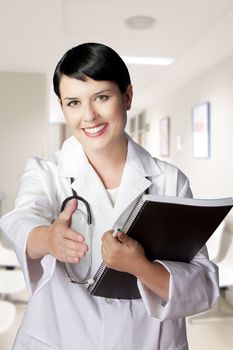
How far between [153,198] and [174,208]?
0.19 feet

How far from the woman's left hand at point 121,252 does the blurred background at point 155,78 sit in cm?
148

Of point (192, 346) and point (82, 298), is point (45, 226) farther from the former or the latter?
point (192, 346)

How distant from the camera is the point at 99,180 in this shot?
92 cm

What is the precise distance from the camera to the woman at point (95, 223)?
2.60ft

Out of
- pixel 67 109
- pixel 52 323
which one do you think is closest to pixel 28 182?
pixel 67 109

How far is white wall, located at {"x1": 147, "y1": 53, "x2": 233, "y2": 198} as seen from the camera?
380 centimetres

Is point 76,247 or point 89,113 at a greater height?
point 89,113

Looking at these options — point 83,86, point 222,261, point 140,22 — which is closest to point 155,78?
point 140,22

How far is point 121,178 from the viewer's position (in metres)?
0.96

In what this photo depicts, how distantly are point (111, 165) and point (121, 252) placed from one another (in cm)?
30

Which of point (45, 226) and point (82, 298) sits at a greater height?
point (45, 226)

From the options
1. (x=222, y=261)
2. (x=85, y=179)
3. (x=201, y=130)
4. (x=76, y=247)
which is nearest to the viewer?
(x=76, y=247)

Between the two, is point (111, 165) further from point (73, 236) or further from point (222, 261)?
point (222, 261)

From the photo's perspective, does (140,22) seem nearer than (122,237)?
No
